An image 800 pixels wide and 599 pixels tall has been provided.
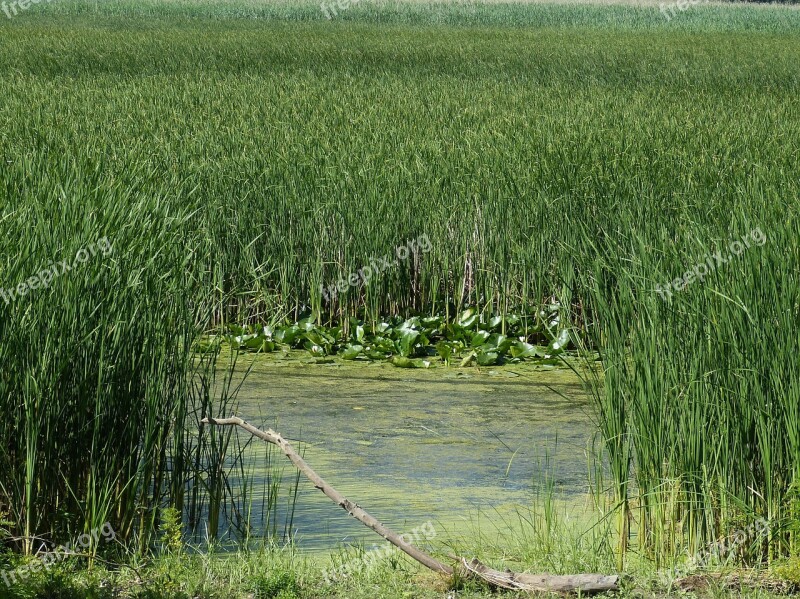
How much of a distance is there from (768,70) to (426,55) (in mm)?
6532

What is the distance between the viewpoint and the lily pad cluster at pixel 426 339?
7.99 m

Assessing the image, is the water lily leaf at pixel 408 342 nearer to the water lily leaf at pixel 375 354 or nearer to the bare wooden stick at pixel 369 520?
the water lily leaf at pixel 375 354

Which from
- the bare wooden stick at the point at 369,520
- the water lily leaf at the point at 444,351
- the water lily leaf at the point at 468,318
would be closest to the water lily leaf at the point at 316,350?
the water lily leaf at the point at 444,351

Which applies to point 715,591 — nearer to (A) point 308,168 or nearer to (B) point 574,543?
(B) point 574,543

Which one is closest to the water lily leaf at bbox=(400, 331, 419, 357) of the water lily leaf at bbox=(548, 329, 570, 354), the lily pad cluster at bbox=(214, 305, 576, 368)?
the lily pad cluster at bbox=(214, 305, 576, 368)

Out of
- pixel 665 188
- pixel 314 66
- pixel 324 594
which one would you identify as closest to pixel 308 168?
pixel 665 188

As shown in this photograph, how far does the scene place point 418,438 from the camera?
6258 millimetres

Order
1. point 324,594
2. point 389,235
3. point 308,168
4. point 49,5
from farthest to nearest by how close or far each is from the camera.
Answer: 1. point 49,5
2. point 308,168
3. point 389,235
4. point 324,594

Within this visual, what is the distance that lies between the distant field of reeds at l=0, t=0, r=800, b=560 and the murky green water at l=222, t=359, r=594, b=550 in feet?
1.38

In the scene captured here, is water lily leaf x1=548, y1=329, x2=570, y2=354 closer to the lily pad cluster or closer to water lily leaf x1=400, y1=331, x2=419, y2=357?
the lily pad cluster

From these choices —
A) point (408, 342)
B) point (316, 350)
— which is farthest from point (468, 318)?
point (316, 350)

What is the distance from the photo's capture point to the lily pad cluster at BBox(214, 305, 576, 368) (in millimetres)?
7992

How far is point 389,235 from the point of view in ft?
28.5

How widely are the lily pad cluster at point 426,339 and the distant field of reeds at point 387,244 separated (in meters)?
0.19
